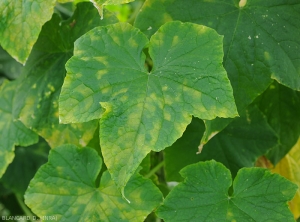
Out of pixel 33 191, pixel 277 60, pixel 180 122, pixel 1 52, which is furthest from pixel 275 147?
pixel 1 52

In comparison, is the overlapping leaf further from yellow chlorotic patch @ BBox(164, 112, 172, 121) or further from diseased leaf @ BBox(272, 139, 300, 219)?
diseased leaf @ BBox(272, 139, 300, 219)

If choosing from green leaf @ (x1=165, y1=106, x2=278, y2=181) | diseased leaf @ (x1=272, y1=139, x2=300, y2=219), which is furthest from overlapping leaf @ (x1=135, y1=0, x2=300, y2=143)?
diseased leaf @ (x1=272, y1=139, x2=300, y2=219)

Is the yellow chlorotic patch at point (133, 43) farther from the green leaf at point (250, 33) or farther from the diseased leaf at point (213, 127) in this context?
the diseased leaf at point (213, 127)

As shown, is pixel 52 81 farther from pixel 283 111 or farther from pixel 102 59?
pixel 283 111

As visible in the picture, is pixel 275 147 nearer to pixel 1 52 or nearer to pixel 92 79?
pixel 92 79

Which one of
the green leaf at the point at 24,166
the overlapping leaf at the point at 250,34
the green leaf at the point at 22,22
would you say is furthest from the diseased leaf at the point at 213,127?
the green leaf at the point at 24,166

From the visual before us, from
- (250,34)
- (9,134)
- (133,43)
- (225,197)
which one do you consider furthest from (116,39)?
(9,134)
